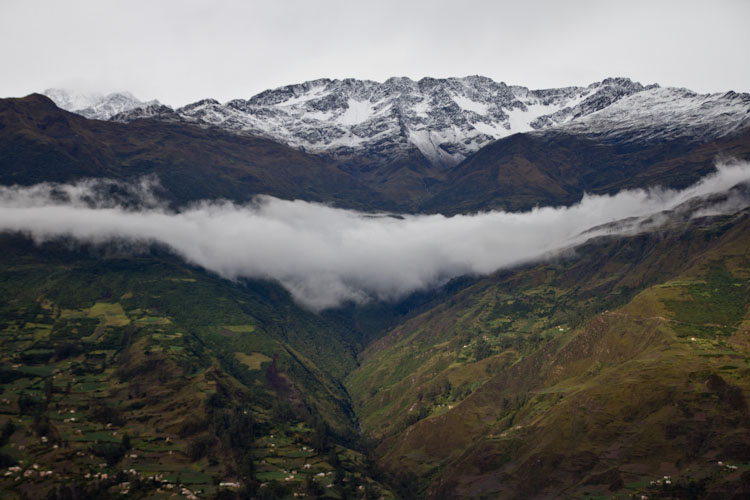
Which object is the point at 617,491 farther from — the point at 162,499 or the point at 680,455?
the point at 162,499

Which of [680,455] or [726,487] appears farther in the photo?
[680,455]

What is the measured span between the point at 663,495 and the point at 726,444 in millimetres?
29335

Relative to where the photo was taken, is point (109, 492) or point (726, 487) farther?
point (109, 492)

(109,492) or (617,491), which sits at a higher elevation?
(109,492)

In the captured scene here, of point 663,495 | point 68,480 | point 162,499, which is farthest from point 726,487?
point 68,480

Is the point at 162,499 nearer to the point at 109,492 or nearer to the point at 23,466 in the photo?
the point at 109,492

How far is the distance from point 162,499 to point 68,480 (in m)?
31.6

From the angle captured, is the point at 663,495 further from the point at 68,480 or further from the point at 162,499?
the point at 68,480

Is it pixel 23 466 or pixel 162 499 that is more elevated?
pixel 23 466

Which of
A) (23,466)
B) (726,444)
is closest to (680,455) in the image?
(726,444)

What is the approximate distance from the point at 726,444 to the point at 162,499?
187 m

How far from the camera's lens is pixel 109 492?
651ft

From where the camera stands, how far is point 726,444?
632ft

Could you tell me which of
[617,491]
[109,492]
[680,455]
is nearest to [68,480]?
[109,492]
